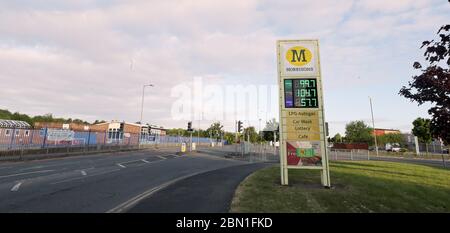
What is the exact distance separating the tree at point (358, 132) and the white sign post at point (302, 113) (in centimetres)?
7402

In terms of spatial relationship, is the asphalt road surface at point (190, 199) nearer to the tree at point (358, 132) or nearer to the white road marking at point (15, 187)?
the white road marking at point (15, 187)

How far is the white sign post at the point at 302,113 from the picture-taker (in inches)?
434

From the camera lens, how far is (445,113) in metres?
4.48

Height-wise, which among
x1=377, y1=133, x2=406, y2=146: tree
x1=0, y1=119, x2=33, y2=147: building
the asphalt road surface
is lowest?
the asphalt road surface

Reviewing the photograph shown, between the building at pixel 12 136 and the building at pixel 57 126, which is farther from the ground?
the building at pixel 57 126

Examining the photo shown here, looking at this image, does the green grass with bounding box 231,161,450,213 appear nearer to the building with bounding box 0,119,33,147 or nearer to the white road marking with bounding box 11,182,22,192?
the white road marking with bounding box 11,182,22,192

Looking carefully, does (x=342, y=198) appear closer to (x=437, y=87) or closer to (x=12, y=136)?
(x=437, y=87)

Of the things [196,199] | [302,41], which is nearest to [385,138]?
[302,41]

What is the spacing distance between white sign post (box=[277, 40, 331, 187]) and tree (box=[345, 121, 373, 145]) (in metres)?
74.0

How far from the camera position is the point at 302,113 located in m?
11.4

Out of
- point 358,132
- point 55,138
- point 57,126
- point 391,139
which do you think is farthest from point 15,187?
point 391,139

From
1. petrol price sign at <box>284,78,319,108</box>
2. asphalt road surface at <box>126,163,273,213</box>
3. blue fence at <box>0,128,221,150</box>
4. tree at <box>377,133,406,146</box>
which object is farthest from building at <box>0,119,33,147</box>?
tree at <box>377,133,406,146</box>

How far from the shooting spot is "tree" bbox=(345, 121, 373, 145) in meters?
76.1

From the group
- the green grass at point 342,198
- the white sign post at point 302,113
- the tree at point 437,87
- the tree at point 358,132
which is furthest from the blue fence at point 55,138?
the tree at point 358,132
